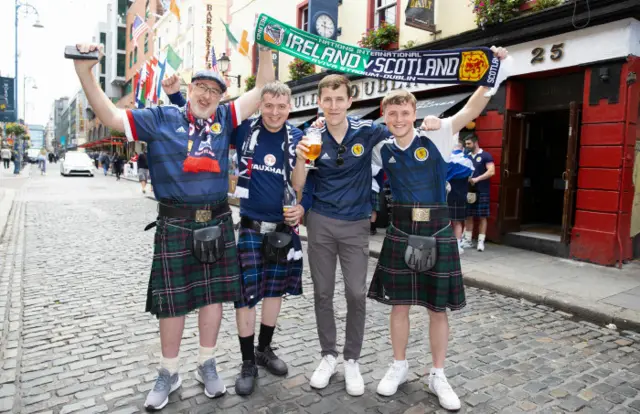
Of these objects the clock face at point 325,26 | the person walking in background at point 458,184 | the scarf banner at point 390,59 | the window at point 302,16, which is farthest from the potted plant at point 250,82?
the scarf banner at point 390,59

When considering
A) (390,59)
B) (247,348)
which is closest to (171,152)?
(247,348)

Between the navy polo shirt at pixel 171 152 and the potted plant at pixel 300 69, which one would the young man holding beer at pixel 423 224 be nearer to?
the navy polo shirt at pixel 171 152

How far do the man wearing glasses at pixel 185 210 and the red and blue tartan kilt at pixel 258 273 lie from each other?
132mm

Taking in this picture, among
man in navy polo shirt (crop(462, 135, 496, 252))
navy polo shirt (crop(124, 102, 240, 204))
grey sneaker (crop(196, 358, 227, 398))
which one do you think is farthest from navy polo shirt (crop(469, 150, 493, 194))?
grey sneaker (crop(196, 358, 227, 398))

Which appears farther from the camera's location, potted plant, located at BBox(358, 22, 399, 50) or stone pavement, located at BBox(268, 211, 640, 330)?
potted plant, located at BBox(358, 22, 399, 50)

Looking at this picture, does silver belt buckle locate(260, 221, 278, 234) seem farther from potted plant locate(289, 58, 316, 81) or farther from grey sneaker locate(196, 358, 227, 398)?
potted plant locate(289, 58, 316, 81)

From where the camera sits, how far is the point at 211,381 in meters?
3.10

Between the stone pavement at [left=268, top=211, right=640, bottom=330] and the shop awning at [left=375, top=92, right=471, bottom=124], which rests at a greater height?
the shop awning at [left=375, top=92, right=471, bottom=124]

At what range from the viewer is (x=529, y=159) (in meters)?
10.5

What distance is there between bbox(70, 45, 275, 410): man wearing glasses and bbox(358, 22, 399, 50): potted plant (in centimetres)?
979

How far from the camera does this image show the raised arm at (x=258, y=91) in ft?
10.4

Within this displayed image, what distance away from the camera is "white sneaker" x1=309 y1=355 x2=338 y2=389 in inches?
126

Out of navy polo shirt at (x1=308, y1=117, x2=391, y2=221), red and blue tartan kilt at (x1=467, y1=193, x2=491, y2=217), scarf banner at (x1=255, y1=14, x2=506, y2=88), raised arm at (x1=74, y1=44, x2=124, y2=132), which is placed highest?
scarf banner at (x1=255, y1=14, x2=506, y2=88)

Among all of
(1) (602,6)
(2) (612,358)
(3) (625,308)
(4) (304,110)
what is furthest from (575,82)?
(4) (304,110)
